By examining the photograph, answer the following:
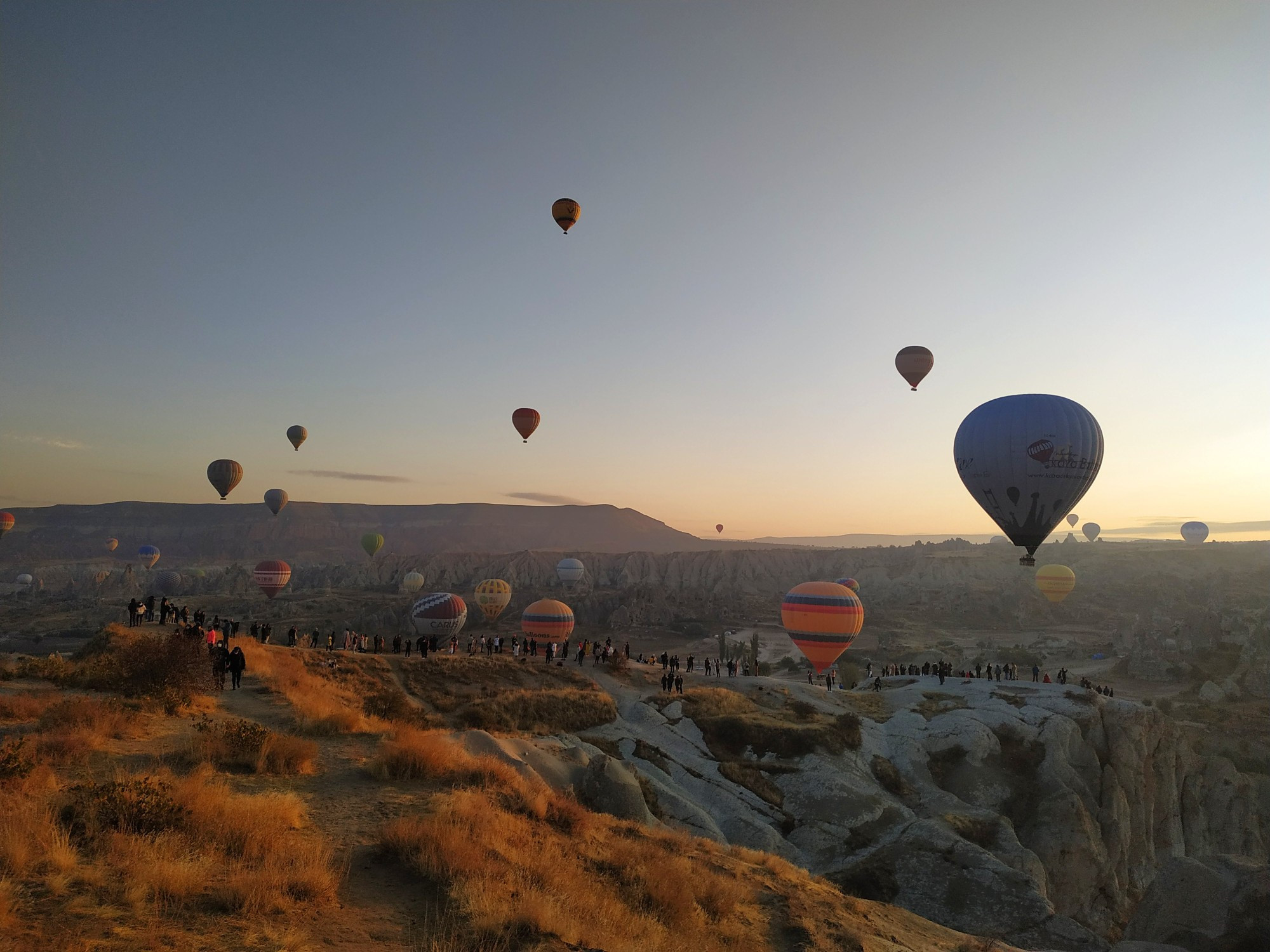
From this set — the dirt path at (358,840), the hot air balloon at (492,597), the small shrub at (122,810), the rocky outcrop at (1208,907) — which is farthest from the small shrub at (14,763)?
the hot air balloon at (492,597)

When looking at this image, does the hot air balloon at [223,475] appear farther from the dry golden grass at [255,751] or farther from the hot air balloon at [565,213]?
the dry golden grass at [255,751]

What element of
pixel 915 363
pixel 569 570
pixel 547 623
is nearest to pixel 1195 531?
pixel 569 570

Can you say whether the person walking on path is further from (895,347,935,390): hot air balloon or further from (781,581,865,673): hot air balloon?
(895,347,935,390): hot air balloon

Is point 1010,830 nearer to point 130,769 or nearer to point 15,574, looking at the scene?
point 130,769

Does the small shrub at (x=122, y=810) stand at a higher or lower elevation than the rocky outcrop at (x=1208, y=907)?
higher

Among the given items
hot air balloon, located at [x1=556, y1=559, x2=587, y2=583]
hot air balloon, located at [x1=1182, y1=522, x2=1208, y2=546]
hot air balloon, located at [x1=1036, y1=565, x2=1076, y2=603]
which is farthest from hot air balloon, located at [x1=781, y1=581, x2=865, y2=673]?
hot air balloon, located at [x1=1182, y1=522, x2=1208, y2=546]
